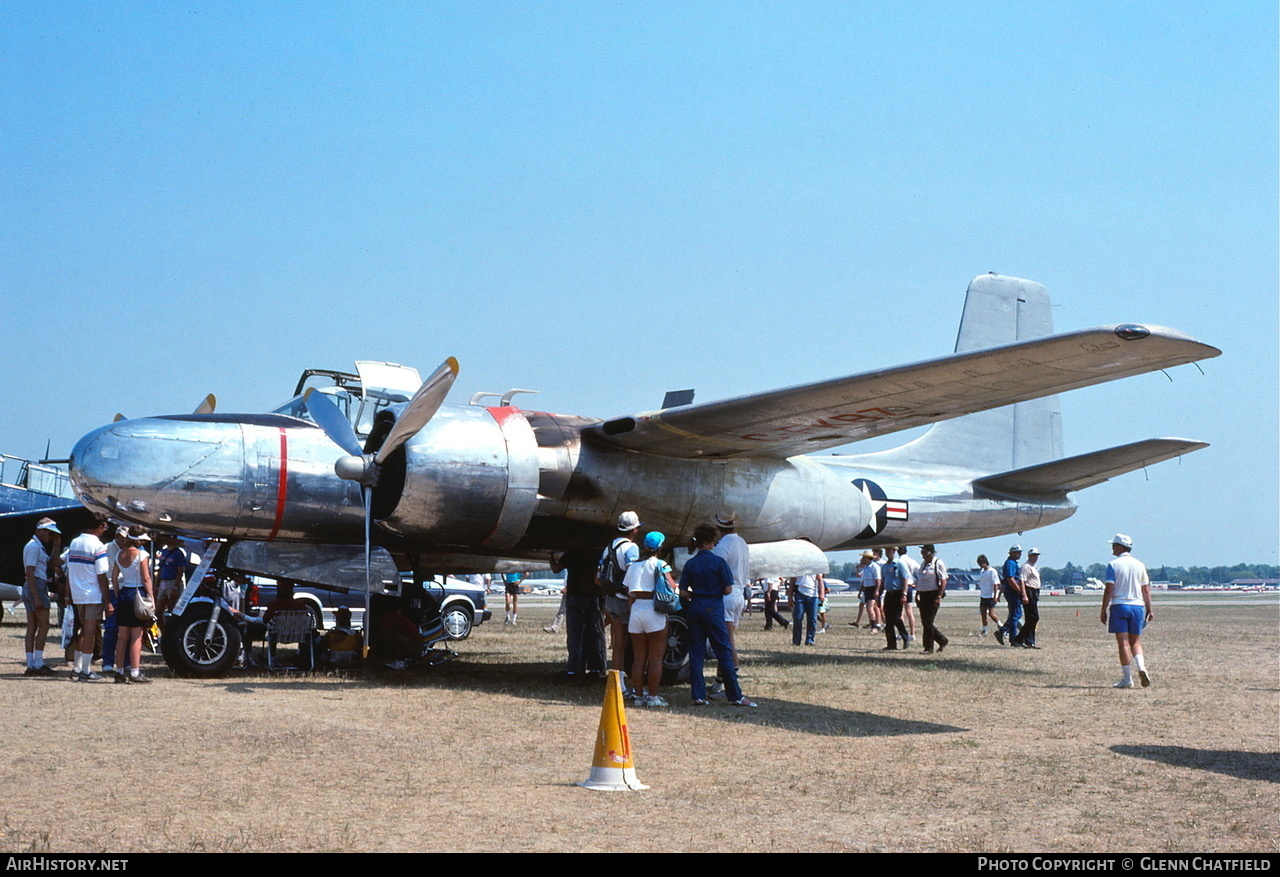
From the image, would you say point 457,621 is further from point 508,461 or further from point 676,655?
point 508,461

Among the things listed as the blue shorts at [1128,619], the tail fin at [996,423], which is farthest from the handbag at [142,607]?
the blue shorts at [1128,619]

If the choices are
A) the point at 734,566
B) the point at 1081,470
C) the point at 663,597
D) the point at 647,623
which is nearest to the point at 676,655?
the point at 734,566

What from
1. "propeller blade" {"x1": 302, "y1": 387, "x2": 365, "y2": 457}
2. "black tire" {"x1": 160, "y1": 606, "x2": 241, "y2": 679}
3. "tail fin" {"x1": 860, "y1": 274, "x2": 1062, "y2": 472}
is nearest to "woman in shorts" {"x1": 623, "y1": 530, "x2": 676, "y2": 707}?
"propeller blade" {"x1": 302, "y1": 387, "x2": 365, "y2": 457}

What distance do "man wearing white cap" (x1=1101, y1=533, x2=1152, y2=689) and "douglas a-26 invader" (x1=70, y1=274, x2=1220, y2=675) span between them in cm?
224

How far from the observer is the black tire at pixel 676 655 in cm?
1274

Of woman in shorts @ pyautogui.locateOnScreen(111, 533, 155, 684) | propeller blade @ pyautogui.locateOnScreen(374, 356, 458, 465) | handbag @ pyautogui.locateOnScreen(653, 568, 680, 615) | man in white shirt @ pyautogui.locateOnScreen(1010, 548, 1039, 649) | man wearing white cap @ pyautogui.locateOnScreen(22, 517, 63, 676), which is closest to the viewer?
handbag @ pyautogui.locateOnScreen(653, 568, 680, 615)

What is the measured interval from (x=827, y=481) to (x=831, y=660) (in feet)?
11.5

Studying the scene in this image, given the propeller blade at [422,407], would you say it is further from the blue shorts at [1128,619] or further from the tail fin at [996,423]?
the tail fin at [996,423]

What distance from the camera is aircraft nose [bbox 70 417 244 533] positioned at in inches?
440

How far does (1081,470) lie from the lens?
655 inches

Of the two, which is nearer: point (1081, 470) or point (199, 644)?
point (199, 644)

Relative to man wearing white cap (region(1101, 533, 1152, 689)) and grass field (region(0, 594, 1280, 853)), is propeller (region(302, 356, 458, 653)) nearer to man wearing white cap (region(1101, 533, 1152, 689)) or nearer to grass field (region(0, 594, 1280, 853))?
grass field (region(0, 594, 1280, 853))

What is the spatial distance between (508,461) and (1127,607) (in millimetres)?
6990
